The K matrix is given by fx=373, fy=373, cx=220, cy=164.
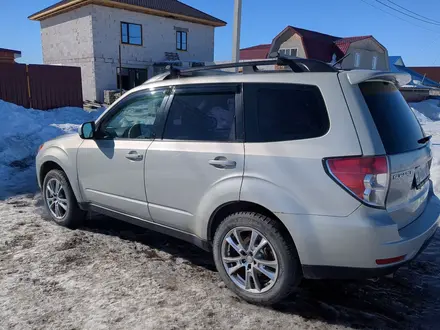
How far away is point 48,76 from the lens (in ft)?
57.9

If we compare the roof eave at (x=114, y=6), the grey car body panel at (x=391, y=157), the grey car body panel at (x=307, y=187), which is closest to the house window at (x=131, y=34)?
the roof eave at (x=114, y=6)

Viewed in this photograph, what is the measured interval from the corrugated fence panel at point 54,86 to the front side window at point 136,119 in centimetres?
1530

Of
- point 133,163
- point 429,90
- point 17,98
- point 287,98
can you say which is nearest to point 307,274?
point 287,98

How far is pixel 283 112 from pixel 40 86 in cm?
1737

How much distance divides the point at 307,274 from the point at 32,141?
8.02 meters

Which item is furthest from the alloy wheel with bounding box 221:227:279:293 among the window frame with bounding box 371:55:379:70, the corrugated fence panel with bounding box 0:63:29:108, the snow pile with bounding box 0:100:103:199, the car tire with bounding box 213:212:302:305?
the window frame with bounding box 371:55:379:70

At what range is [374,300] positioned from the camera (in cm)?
311

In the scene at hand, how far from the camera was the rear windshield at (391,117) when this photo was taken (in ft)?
8.56

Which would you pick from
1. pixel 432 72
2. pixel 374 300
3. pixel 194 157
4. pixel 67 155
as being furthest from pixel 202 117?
pixel 432 72

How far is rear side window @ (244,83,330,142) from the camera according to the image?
267 cm

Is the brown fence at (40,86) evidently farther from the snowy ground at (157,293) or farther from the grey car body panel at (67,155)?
the snowy ground at (157,293)

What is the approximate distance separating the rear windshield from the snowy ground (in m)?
1.31

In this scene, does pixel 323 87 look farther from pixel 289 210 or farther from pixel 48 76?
pixel 48 76

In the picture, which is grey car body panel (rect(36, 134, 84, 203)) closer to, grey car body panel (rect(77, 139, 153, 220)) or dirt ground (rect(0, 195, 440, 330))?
grey car body panel (rect(77, 139, 153, 220))
